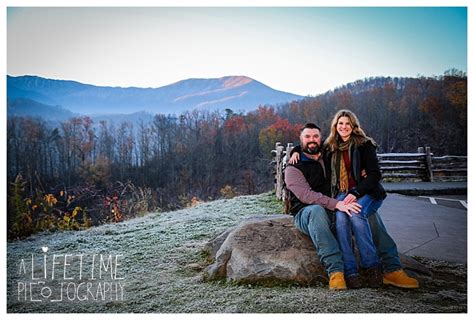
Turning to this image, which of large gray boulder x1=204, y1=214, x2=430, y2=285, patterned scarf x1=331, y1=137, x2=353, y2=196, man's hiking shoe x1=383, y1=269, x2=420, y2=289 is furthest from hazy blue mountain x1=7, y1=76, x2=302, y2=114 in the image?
man's hiking shoe x1=383, y1=269, x2=420, y2=289

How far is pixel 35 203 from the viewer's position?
16.3 ft

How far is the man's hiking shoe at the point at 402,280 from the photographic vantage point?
3.34m

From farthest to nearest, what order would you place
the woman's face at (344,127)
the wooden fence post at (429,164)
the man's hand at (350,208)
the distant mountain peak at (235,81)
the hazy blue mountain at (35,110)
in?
the wooden fence post at (429,164), the distant mountain peak at (235,81), the hazy blue mountain at (35,110), the woman's face at (344,127), the man's hand at (350,208)

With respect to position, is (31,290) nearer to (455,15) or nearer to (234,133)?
(234,133)

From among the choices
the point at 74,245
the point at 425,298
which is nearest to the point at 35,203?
the point at 74,245

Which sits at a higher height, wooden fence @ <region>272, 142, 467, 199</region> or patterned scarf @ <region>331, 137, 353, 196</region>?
patterned scarf @ <region>331, 137, 353, 196</region>

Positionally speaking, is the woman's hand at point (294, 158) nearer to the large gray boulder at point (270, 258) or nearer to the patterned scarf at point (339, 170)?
the patterned scarf at point (339, 170)

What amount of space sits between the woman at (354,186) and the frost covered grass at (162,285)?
21 centimetres

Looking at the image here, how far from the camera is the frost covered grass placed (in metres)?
3.22

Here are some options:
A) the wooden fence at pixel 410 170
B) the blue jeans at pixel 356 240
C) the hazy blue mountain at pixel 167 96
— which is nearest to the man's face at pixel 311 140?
the blue jeans at pixel 356 240

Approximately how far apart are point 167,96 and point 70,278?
2.33 metres

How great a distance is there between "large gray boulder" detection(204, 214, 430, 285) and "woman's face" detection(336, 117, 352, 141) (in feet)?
2.70

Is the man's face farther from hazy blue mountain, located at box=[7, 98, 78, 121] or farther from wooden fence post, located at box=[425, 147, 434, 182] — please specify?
hazy blue mountain, located at box=[7, 98, 78, 121]

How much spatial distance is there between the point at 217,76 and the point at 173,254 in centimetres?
202
